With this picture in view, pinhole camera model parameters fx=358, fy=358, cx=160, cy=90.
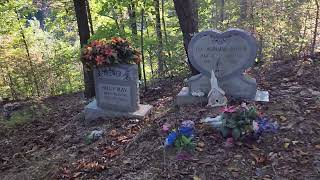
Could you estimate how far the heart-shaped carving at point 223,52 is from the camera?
242 inches

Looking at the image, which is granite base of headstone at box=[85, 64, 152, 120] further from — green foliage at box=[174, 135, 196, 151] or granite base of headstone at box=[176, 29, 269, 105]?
green foliage at box=[174, 135, 196, 151]

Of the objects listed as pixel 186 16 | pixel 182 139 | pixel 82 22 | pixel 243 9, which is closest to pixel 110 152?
pixel 182 139

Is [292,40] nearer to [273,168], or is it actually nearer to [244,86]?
[244,86]

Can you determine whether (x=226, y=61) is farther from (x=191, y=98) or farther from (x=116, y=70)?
(x=116, y=70)

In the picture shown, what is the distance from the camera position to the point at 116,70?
22.3 feet

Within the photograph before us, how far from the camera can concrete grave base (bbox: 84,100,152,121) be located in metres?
6.79

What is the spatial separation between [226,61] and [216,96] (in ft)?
2.28

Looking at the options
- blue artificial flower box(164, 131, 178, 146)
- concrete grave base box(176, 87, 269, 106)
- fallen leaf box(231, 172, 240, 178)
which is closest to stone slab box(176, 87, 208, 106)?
concrete grave base box(176, 87, 269, 106)

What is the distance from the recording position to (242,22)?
1213cm

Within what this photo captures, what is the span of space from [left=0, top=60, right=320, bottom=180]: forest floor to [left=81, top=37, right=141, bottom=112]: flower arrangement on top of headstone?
45 centimetres

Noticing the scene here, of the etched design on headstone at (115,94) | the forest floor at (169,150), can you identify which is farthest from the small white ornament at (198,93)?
the etched design on headstone at (115,94)

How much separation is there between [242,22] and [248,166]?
28.7 feet

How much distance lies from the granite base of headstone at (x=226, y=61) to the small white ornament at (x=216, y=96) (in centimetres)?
33

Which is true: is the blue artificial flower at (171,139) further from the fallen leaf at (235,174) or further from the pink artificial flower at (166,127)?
the fallen leaf at (235,174)
